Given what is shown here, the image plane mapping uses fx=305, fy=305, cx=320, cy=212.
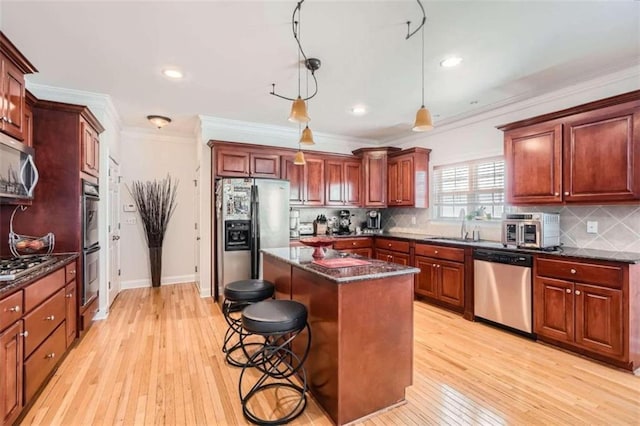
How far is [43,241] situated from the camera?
2.85 meters

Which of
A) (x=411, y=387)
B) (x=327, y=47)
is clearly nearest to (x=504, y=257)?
(x=411, y=387)

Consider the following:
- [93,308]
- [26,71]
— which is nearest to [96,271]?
[93,308]

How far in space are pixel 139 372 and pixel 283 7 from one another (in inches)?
118

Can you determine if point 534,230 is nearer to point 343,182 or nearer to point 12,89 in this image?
point 343,182

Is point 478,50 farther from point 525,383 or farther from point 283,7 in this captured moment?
point 525,383

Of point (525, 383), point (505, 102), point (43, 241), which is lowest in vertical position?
point (525, 383)

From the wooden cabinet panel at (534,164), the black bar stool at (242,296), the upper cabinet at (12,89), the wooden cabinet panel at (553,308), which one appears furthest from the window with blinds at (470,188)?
the upper cabinet at (12,89)

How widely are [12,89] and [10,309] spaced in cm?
175

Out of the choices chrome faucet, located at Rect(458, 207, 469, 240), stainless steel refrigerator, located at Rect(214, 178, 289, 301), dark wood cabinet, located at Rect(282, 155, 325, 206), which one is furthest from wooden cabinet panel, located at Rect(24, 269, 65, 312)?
chrome faucet, located at Rect(458, 207, 469, 240)

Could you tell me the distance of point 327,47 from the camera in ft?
8.36

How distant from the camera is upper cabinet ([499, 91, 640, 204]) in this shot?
2668 millimetres

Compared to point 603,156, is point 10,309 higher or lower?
lower

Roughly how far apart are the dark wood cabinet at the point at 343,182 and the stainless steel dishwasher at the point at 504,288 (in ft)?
7.96

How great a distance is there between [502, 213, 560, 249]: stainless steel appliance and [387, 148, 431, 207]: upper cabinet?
172cm
